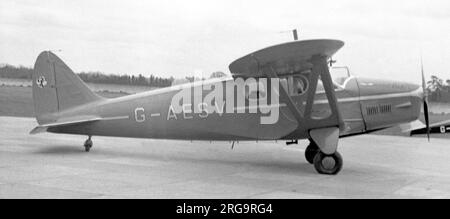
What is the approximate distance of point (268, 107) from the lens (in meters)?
9.95

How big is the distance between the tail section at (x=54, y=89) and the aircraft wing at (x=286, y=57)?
411 centimetres

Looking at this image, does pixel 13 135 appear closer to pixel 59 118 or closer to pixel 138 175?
pixel 59 118

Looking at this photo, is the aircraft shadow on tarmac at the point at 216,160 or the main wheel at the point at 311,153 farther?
the main wheel at the point at 311,153

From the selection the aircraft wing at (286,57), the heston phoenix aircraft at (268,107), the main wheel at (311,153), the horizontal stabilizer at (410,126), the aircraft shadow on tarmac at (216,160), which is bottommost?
the aircraft shadow on tarmac at (216,160)

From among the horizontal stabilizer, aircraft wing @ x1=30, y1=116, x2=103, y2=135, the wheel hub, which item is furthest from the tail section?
the horizontal stabilizer

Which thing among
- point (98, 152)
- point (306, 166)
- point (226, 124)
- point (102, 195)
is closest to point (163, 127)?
point (226, 124)

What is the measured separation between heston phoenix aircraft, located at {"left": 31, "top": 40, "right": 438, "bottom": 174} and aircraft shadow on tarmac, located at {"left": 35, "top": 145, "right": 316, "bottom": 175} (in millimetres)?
516

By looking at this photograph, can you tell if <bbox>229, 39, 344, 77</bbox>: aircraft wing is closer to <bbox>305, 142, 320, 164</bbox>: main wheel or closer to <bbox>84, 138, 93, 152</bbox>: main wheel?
<bbox>305, 142, 320, 164</bbox>: main wheel

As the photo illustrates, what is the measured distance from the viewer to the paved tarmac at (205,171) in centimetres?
740

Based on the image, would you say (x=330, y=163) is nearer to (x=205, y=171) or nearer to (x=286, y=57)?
(x=286, y=57)

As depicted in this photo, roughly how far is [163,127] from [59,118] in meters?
2.71

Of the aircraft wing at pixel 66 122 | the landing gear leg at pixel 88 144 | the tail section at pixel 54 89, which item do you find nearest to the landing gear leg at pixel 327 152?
the aircraft wing at pixel 66 122

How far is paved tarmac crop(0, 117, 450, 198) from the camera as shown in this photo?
7402 millimetres

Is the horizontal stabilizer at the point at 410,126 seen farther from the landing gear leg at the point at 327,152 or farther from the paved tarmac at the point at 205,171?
the landing gear leg at the point at 327,152
